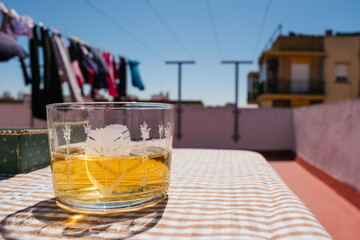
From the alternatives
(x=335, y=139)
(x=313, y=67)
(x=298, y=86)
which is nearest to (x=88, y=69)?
(x=335, y=139)

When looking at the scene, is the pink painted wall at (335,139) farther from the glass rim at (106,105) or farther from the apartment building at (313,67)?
the apartment building at (313,67)

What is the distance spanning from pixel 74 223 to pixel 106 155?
0.10 meters

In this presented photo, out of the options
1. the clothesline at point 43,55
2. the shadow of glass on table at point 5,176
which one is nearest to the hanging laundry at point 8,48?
the clothesline at point 43,55

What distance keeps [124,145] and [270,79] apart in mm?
16288

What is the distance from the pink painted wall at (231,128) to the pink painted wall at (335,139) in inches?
53.9

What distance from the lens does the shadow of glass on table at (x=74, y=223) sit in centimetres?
32

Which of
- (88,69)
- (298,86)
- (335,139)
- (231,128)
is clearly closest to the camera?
(335,139)

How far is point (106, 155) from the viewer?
372mm

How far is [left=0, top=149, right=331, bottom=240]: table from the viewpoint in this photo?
318 mm

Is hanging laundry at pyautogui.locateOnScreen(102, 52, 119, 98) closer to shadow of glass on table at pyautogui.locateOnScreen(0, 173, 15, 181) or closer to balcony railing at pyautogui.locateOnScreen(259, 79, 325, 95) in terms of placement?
shadow of glass on table at pyautogui.locateOnScreen(0, 173, 15, 181)

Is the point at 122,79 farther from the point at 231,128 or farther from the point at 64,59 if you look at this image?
the point at 231,128

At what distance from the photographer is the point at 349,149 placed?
332cm

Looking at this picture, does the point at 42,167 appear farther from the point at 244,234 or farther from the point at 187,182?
the point at 244,234

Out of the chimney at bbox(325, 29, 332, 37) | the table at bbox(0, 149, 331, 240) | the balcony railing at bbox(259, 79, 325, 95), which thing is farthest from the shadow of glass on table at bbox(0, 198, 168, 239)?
the chimney at bbox(325, 29, 332, 37)
